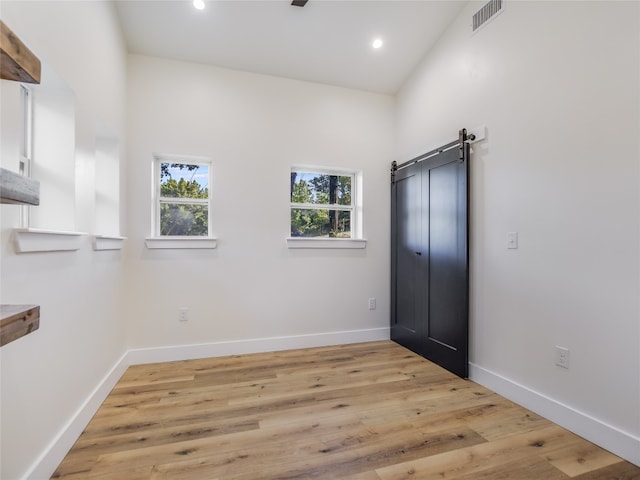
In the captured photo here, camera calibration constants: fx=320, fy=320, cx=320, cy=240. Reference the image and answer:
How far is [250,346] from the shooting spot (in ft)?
10.2

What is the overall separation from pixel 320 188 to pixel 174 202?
4.84 feet

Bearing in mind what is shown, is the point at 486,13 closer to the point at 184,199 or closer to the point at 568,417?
the point at 568,417

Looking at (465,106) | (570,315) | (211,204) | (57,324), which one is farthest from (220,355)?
(465,106)

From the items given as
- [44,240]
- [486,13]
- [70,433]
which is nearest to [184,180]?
[44,240]

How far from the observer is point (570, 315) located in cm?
189

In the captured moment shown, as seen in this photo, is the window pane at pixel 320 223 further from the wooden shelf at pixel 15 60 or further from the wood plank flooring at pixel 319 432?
the wooden shelf at pixel 15 60

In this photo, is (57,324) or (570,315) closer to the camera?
(57,324)

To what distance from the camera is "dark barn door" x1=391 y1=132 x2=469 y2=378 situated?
2.60 metres

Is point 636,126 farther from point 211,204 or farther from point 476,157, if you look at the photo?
point 211,204

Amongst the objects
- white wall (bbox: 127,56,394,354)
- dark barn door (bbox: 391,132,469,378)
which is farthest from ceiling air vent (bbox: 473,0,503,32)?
white wall (bbox: 127,56,394,354)

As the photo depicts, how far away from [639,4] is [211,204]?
309 cm

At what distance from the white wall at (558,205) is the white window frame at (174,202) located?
90.1 inches

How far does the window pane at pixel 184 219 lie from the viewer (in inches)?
118

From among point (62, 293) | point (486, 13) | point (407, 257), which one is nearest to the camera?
point (62, 293)
